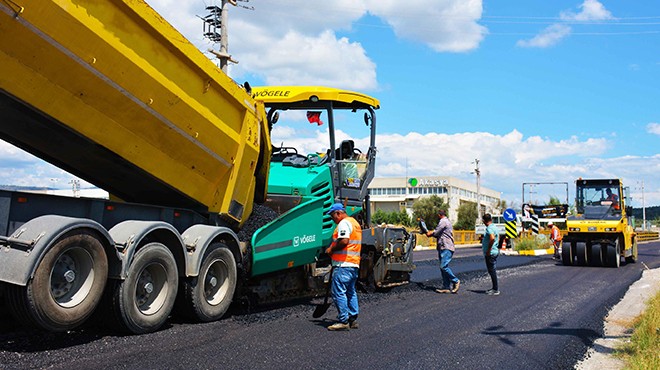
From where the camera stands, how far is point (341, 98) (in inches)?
357

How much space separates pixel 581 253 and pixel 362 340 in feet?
42.3

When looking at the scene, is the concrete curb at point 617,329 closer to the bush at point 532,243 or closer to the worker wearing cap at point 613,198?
the worker wearing cap at point 613,198

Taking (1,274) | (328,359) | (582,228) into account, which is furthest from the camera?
(582,228)

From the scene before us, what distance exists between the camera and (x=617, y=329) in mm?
7125

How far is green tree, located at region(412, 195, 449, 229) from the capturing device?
60.7 meters

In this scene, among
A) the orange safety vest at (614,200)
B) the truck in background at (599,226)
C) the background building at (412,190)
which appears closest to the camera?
the truck in background at (599,226)

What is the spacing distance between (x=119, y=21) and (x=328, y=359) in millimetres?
3488

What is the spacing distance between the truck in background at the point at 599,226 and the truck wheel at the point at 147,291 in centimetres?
1407

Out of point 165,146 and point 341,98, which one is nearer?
point 165,146

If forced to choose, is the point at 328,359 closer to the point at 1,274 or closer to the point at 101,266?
the point at 101,266

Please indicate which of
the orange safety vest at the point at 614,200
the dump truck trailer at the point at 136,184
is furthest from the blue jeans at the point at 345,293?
the orange safety vest at the point at 614,200

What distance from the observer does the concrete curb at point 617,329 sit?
543 centimetres

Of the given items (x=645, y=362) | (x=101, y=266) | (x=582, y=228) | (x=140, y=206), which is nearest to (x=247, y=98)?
(x=140, y=206)

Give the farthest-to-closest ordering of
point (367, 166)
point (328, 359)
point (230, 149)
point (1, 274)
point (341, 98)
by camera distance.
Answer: point (367, 166)
point (341, 98)
point (230, 149)
point (328, 359)
point (1, 274)
